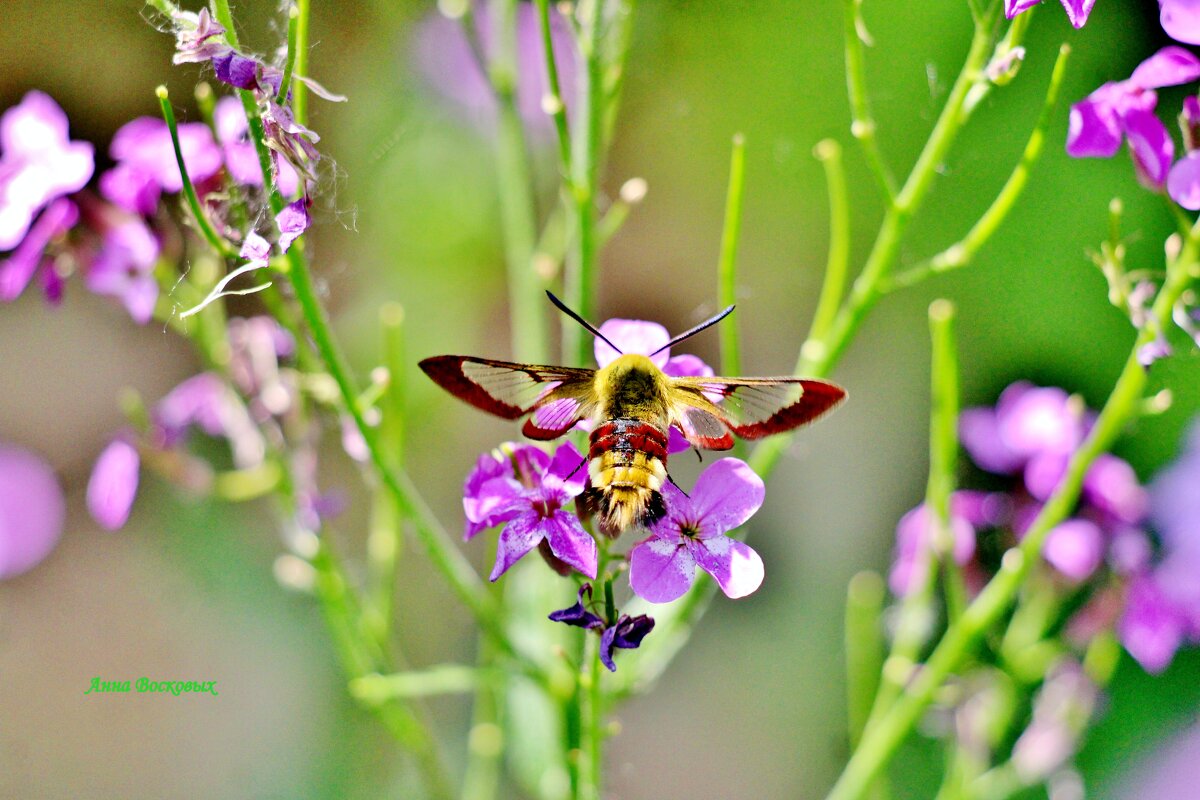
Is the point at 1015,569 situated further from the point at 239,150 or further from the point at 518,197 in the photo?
the point at 239,150

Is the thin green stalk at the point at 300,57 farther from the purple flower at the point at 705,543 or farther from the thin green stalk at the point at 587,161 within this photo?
the purple flower at the point at 705,543

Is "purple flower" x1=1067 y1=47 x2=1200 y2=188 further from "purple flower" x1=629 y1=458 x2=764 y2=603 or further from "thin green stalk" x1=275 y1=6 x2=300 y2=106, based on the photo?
"thin green stalk" x1=275 y1=6 x2=300 y2=106

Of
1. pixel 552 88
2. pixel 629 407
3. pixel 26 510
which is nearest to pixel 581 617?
pixel 629 407

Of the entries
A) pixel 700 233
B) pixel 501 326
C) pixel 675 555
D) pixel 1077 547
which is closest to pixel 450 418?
pixel 501 326

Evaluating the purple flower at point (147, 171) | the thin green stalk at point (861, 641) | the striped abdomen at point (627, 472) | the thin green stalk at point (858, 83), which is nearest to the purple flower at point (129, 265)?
the purple flower at point (147, 171)

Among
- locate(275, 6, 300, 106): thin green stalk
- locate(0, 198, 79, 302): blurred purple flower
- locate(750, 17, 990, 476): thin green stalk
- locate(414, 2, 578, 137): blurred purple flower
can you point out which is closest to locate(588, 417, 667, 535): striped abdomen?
locate(750, 17, 990, 476): thin green stalk
